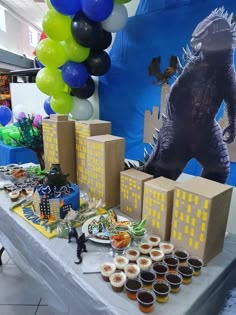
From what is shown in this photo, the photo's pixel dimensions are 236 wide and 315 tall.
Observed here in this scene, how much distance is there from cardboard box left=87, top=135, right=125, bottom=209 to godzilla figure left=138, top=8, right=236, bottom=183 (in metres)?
0.33

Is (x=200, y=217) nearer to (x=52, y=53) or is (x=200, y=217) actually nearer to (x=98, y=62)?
(x=98, y=62)

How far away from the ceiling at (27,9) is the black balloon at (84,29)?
3.98 m

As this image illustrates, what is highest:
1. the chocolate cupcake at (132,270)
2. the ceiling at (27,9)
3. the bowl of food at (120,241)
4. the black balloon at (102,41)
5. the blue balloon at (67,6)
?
the ceiling at (27,9)

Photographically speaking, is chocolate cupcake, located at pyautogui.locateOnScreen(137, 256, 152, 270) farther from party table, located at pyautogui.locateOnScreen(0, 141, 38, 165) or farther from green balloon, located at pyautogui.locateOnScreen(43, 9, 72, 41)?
party table, located at pyautogui.locateOnScreen(0, 141, 38, 165)

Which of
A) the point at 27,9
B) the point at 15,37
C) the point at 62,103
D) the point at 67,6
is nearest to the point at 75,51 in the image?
the point at 67,6

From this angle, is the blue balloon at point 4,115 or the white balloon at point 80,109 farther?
the blue balloon at point 4,115

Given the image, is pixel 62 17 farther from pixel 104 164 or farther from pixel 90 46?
pixel 104 164

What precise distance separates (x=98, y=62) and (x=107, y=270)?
126cm

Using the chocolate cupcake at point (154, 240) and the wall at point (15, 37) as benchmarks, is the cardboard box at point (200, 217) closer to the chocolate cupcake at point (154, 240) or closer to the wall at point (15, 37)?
the chocolate cupcake at point (154, 240)

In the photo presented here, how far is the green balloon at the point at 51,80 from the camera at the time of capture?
1.65m

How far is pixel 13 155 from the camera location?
2.82 meters

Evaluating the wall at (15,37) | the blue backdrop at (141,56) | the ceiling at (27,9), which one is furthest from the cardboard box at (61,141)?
the wall at (15,37)

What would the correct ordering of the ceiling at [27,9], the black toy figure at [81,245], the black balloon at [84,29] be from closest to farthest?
1. the black toy figure at [81,245]
2. the black balloon at [84,29]
3. the ceiling at [27,9]

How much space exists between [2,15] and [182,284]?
272 inches
